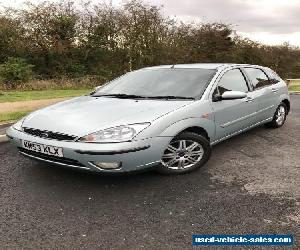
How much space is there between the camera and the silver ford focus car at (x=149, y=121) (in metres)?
3.86

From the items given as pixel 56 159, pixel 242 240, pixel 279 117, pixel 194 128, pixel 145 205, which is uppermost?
pixel 194 128

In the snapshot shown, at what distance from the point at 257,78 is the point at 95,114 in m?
3.25

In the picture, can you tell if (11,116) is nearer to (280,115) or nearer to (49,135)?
(49,135)

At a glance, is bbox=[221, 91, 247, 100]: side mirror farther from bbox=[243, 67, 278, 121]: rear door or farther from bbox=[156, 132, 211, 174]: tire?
bbox=[243, 67, 278, 121]: rear door

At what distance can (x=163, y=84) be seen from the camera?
5.20 metres

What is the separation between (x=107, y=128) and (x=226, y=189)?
1.52 meters

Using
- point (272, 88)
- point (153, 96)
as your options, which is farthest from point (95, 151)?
point (272, 88)

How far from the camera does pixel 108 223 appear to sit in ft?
11.0

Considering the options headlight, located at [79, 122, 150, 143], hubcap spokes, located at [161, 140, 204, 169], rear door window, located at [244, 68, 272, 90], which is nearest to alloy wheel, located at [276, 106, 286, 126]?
rear door window, located at [244, 68, 272, 90]

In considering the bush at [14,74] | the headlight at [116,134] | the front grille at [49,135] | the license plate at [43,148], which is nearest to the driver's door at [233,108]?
the headlight at [116,134]

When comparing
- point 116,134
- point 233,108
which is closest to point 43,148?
point 116,134

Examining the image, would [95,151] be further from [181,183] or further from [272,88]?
[272,88]

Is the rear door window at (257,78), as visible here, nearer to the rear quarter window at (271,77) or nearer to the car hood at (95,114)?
the rear quarter window at (271,77)

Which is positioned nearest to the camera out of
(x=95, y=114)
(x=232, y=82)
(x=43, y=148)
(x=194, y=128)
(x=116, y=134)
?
(x=116, y=134)
